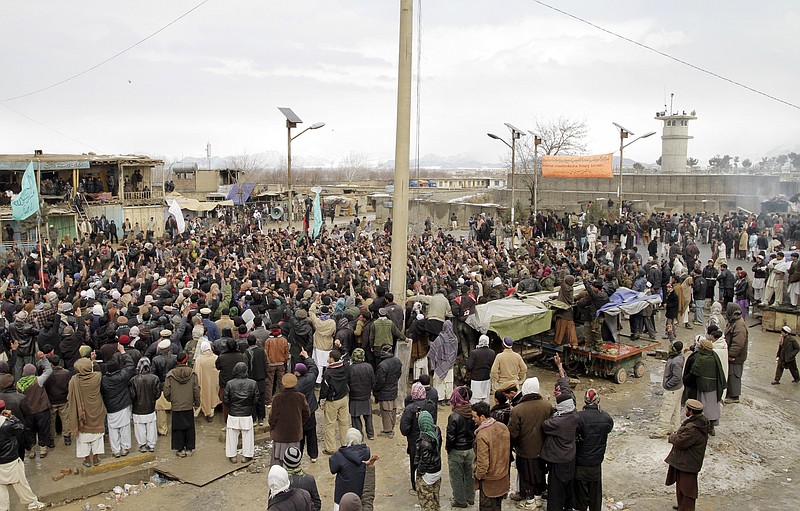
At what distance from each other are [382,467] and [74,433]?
4278 millimetres

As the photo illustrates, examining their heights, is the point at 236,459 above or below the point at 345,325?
below

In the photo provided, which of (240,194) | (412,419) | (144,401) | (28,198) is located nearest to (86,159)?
(240,194)

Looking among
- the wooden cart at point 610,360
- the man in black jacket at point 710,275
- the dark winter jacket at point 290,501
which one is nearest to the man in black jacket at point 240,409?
the dark winter jacket at point 290,501

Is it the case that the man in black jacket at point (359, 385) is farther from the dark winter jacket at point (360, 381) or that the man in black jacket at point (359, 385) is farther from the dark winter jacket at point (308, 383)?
the dark winter jacket at point (308, 383)

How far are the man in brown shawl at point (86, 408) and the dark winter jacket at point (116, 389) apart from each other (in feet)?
0.24

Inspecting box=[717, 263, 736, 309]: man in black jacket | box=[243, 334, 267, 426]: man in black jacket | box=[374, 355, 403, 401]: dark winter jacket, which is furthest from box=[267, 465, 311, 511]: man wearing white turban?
box=[717, 263, 736, 309]: man in black jacket

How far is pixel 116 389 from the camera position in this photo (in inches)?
364

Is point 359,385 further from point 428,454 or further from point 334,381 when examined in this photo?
point 428,454

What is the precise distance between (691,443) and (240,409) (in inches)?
228

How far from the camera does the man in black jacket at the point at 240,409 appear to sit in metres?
9.20

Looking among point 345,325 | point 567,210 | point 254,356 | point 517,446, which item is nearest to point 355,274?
point 345,325

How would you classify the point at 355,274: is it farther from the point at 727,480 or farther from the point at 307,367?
the point at 727,480

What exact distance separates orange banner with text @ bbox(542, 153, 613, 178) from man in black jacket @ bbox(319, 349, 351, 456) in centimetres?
2807

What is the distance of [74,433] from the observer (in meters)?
9.16
